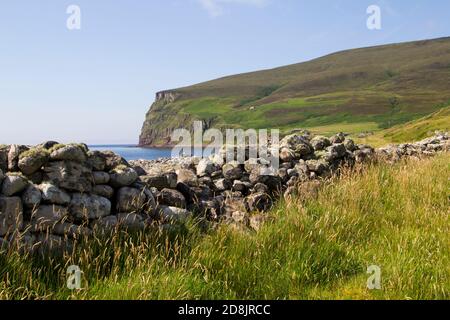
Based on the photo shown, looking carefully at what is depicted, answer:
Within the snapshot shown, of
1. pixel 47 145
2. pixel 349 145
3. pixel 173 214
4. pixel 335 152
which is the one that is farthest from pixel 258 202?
pixel 349 145

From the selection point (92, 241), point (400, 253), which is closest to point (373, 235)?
point (400, 253)

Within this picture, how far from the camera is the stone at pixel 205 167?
10.5 m

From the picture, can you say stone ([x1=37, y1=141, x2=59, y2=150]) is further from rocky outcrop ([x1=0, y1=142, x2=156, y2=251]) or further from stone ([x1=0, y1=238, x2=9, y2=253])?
stone ([x1=0, y1=238, x2=9, y2=253])

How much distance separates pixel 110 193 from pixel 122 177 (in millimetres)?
351

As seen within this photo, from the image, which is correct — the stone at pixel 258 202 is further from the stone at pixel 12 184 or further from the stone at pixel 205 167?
the stone at pixel 12 184

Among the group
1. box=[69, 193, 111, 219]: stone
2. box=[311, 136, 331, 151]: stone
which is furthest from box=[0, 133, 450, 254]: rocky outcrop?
box=[311, 136, 331, 151]: stone

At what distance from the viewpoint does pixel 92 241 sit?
6.29 meters

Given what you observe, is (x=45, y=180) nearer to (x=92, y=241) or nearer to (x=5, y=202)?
(x=5, y=202)

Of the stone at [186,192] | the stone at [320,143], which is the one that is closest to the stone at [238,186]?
the stone at [186,192]

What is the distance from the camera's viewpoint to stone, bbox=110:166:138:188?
25.1 feet

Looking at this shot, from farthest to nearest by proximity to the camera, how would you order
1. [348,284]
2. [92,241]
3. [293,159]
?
[293,159]
[92,241]
[348,284]

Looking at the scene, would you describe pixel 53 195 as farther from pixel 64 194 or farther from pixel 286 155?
pixel 286 155

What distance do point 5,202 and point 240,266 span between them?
3.27 m
